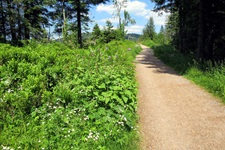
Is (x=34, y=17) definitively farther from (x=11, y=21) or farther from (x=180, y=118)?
(x=180, y=118)

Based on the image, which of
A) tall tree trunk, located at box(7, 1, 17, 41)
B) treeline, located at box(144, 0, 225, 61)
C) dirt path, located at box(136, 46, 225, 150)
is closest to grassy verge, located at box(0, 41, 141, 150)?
dirt path, located at box(136, 46, 225, 150)

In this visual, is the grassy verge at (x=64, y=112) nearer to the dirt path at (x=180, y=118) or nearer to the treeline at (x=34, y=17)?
the dirt path at (x=180, y=118)

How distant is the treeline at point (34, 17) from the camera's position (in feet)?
63.7

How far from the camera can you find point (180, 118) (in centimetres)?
565

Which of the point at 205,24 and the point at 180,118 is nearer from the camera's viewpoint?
the point at 180,118

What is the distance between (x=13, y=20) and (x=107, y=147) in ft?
64.6

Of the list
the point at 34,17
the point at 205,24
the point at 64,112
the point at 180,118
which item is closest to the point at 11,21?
A: the point at 34,17

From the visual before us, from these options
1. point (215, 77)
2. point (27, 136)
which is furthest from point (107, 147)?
point (215, 77)

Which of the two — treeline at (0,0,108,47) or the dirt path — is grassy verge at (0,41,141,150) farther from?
treeline at (0,0,108,47)

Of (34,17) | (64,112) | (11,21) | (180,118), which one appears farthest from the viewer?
(34,17)

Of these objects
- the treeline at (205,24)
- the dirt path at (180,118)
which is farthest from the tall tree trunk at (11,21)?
the dirt path at (180,118)

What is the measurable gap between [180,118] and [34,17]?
23387 mm

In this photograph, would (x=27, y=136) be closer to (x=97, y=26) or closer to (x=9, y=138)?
(x=9, y=138)

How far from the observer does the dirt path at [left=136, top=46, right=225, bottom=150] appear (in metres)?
4.50
